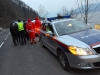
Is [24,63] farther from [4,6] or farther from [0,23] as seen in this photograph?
[4,6]

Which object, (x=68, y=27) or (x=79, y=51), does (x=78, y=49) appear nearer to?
(x=79, y=51)

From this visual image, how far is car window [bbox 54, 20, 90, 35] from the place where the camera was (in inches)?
236

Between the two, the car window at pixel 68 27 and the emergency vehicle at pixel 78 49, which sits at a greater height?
the car window at pixel 68 27

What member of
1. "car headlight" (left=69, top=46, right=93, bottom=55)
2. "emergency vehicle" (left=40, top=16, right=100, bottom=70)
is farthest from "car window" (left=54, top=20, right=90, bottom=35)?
"car headlight" (left=69, top=46, right=93, bottom=55)

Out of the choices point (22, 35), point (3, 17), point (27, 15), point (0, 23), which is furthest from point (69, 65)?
point (27, 15)

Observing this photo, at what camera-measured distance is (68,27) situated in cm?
622

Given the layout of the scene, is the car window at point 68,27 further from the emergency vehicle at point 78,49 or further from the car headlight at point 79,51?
the car headlight at point 79,51

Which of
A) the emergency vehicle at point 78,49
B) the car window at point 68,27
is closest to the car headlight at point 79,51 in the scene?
the emergency vehicle at point 78,49

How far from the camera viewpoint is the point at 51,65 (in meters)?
5.93

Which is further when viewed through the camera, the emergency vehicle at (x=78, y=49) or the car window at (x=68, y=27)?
the car window at (x=68, y=27)

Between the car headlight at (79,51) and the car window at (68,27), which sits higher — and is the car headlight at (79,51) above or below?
below

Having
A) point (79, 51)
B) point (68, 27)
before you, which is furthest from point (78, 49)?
point (68, 27)

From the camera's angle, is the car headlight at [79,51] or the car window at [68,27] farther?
the car window at [68,27]

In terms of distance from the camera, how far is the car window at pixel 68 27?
600cm
